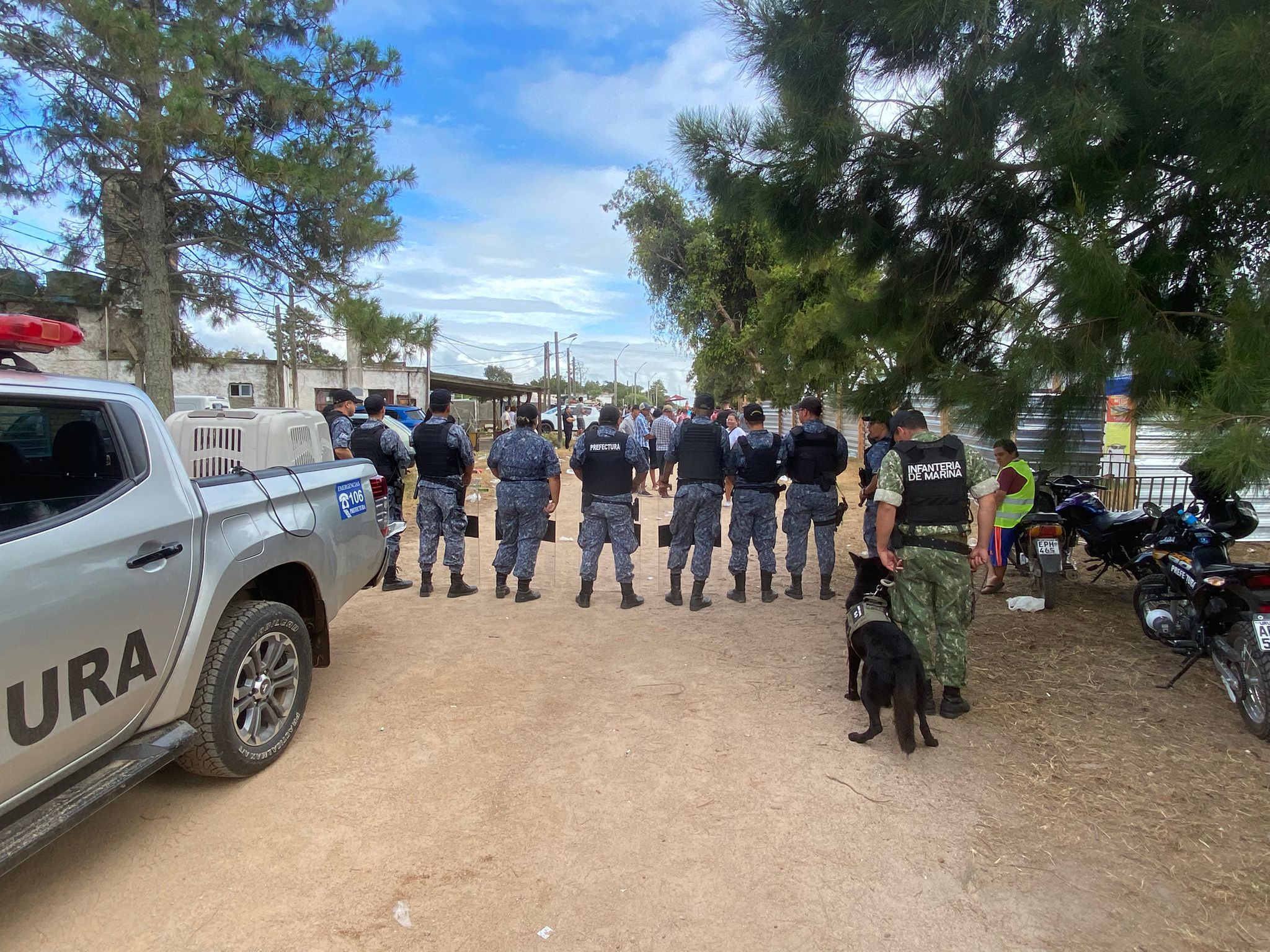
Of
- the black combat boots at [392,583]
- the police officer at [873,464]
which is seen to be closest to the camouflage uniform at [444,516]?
the black combat boots at [392,583]

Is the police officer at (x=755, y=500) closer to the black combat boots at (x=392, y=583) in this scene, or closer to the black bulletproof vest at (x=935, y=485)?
the black bulletproof vest at (x=935, y=485)

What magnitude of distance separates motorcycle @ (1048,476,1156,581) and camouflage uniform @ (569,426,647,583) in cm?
368

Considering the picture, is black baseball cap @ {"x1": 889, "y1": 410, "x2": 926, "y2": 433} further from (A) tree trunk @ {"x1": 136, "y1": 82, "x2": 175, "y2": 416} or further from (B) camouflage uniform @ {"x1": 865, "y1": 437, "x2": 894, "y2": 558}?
(A) tree trunk @ {"x1": 136, "y1": 82, "x2": 175, "y2": 416}

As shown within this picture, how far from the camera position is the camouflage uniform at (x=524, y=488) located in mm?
6395

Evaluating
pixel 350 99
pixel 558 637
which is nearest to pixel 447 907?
pixel 558 637

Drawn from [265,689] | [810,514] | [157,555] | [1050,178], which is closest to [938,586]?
[1050,178]

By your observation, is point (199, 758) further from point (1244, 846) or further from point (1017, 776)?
point (1244, 846)

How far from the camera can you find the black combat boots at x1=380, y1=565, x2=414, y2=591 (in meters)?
6.95

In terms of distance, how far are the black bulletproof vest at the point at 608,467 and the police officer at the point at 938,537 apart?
8.25 feet

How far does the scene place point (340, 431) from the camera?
7.05 meters

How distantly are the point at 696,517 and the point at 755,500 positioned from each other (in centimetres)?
57

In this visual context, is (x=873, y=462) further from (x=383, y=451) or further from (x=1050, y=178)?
(x=383, y=451)

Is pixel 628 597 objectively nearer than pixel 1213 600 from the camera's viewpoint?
No

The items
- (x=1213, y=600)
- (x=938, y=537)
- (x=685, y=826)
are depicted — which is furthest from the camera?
(x=1213, y=600)
